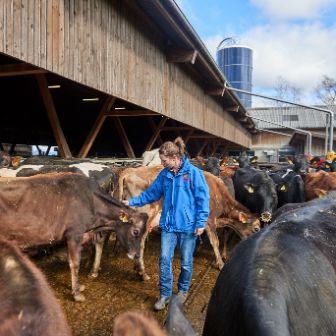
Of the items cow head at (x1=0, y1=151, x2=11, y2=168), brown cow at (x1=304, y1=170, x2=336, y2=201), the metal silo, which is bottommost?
brown cow at (x1=304, y1=170, x2=336, y2=201)

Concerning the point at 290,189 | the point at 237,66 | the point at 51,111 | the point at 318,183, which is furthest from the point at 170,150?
the point at 237,66

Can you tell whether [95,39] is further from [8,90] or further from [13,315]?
[13,315]

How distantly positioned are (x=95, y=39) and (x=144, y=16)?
2598mm

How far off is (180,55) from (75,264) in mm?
7745

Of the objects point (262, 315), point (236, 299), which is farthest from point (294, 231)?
point (262, 315)

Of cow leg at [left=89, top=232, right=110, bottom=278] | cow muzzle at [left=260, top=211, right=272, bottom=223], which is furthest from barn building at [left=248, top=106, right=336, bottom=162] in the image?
cow leg at [left=89, top=232, right=110, bottom=278]

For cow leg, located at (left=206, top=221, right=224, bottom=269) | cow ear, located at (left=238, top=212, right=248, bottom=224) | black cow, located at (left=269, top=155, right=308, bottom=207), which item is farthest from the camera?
black cow, located at (left=269, top=155, right=308, bottom=207)

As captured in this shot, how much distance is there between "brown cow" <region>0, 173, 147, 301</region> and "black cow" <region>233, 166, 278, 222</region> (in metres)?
3.14

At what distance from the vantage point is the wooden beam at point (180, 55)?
11.7 metres

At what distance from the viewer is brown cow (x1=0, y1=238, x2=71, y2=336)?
139 cm

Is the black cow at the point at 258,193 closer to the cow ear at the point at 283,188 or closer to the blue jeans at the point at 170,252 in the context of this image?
the cow ear at the point at 283,188

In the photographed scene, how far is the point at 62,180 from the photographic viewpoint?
588 cm

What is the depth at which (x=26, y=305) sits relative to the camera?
1.46 metres

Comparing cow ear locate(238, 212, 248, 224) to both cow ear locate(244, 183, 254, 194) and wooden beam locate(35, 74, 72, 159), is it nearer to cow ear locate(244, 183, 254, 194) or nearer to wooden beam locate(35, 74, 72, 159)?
cow ear locate(244, 183, 254, 194)
